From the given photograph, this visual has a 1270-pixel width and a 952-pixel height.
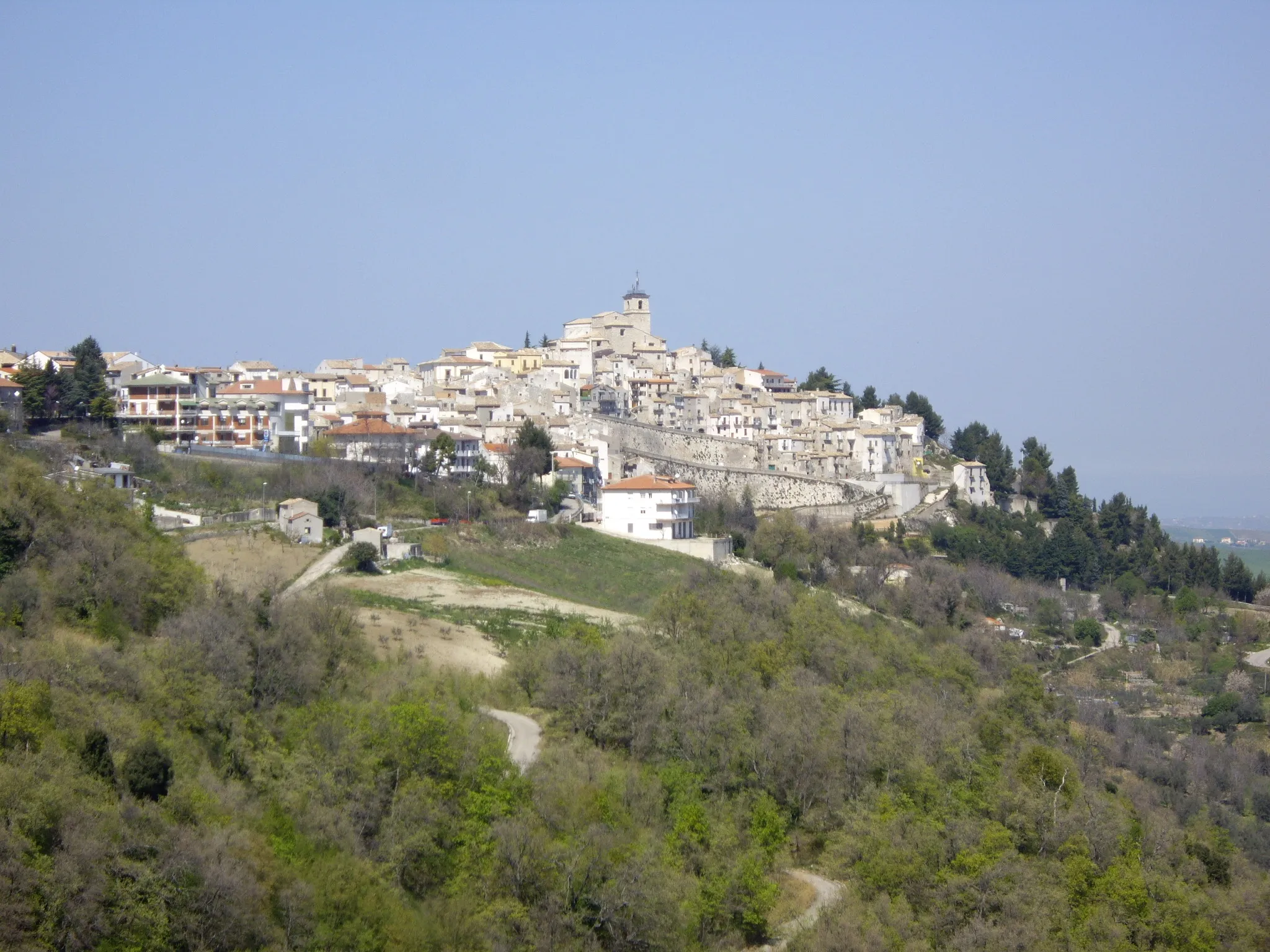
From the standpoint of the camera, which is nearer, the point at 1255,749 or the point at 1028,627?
the point at 1255,749

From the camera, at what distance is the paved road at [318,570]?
1419 inches

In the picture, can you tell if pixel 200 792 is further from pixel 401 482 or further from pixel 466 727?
pixel 401 482

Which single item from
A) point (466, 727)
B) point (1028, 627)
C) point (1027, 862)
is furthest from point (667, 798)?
point (1028, 627)

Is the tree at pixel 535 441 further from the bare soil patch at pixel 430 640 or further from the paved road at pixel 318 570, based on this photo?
the bare soil patch at pixel 430 640

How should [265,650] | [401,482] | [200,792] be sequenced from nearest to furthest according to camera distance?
[200,792], [265,650], [401,482]

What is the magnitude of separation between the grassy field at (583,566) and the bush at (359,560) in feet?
10.3

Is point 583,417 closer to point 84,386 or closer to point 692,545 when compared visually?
point 692,545

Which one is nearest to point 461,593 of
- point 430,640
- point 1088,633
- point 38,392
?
point 430,640

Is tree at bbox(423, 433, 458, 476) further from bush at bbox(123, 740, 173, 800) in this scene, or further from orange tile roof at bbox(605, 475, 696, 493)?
bush at bbox(123, 740, 173, 800)

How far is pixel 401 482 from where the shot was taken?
51.3 metres

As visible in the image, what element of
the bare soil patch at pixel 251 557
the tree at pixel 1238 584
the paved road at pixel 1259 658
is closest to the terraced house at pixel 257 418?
the bare soil patch at pixel 251 557

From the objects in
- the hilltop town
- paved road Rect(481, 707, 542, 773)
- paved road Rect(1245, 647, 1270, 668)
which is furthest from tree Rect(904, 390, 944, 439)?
paved road Rect(481, 707, 542, 773)

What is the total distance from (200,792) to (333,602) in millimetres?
10844

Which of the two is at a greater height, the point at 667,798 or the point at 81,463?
the point at 81,463
